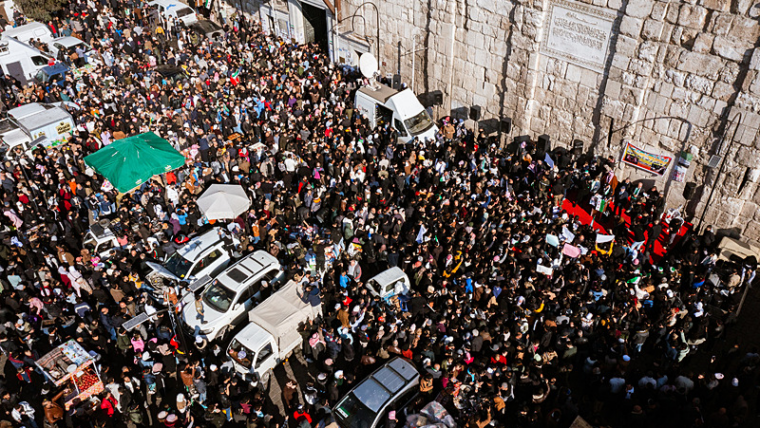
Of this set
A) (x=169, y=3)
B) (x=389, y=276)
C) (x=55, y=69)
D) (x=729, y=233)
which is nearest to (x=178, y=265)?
(x=389, y=276)

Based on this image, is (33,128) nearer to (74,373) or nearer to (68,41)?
(68,41)

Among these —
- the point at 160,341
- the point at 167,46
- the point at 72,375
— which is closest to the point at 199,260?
the point at 160,341

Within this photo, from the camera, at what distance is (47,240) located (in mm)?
16609

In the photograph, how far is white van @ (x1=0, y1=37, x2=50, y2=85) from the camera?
2597 cm

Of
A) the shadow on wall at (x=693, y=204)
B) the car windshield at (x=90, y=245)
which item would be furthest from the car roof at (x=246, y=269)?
the shadow on wall at (x=693, y=204)

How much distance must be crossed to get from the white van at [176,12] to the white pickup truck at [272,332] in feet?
75.8

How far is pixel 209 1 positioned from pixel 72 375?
2646 cm

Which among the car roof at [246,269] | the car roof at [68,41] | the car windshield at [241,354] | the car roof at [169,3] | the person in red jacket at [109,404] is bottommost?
the person in red jacket at [109,404]

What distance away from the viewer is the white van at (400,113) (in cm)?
2047

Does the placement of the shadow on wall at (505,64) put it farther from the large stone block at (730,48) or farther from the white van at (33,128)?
the white van at (33,128)

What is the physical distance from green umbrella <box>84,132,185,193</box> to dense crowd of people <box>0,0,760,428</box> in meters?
0.69

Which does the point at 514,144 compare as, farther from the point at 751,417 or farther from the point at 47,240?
the point at 47,240

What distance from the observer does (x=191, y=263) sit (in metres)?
14.9

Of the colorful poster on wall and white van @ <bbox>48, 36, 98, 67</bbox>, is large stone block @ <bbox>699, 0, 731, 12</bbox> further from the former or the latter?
white van @ <bbox>48, 36, 98, 67</bbox>
